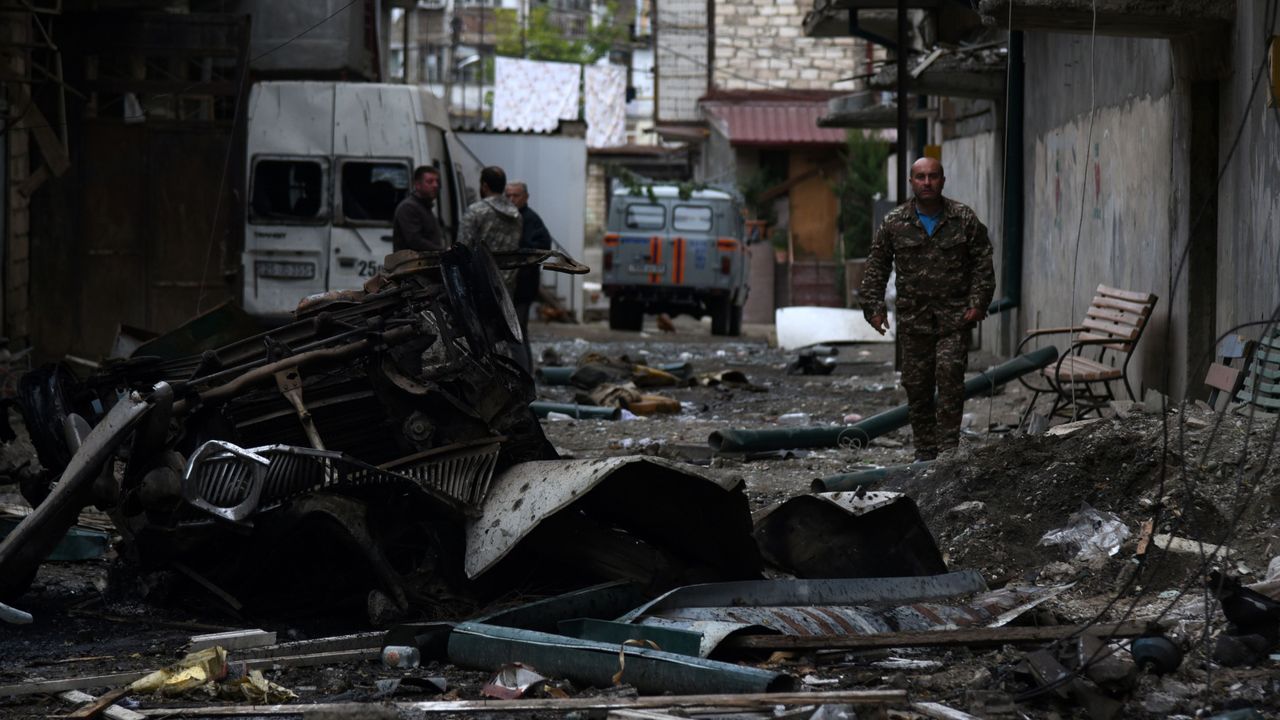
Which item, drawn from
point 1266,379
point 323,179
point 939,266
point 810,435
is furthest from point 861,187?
point 1266,379

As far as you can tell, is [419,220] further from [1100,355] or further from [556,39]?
[556,39]

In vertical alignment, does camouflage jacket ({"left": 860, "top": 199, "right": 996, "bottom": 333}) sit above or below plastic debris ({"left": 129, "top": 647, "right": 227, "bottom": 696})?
above

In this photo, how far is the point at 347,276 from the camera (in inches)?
573

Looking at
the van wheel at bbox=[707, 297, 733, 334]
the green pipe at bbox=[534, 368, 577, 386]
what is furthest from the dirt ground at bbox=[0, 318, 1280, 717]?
the van wheel at bbox=[707, 297, 733, 334]

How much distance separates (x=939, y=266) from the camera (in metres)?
8.56

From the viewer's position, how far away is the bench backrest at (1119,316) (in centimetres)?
970

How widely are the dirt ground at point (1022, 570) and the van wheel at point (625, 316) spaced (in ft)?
47.6

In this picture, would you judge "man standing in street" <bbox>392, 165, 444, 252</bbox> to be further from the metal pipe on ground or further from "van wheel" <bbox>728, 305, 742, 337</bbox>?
"van wheel" <bbox>728, 305, 742, 337</bbox>

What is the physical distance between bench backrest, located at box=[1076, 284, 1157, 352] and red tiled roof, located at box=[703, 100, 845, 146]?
23.0m

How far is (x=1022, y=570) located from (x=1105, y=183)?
6.46 m

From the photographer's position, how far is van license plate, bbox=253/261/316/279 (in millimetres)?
14578

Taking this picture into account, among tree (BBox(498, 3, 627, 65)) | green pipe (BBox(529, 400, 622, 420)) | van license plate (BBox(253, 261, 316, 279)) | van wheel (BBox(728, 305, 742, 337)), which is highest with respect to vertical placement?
tree (BBox(498, 3, 627, 65))

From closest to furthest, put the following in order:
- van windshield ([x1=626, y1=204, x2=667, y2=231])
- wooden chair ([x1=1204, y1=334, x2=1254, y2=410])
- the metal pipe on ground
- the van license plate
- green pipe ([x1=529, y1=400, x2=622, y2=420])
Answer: the metal pipe on ground
wooden chair ([x1=1204, y1=334, x2=1254, y2=410])
green pipe ([x1=529, y1=400, x2=622, y2=420])
the van license plate
van windshield ([x1=626, y1=204, x2=667, y2=231])

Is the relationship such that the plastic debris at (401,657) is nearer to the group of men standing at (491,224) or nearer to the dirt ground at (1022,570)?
the dirt ground at (1022,570)
